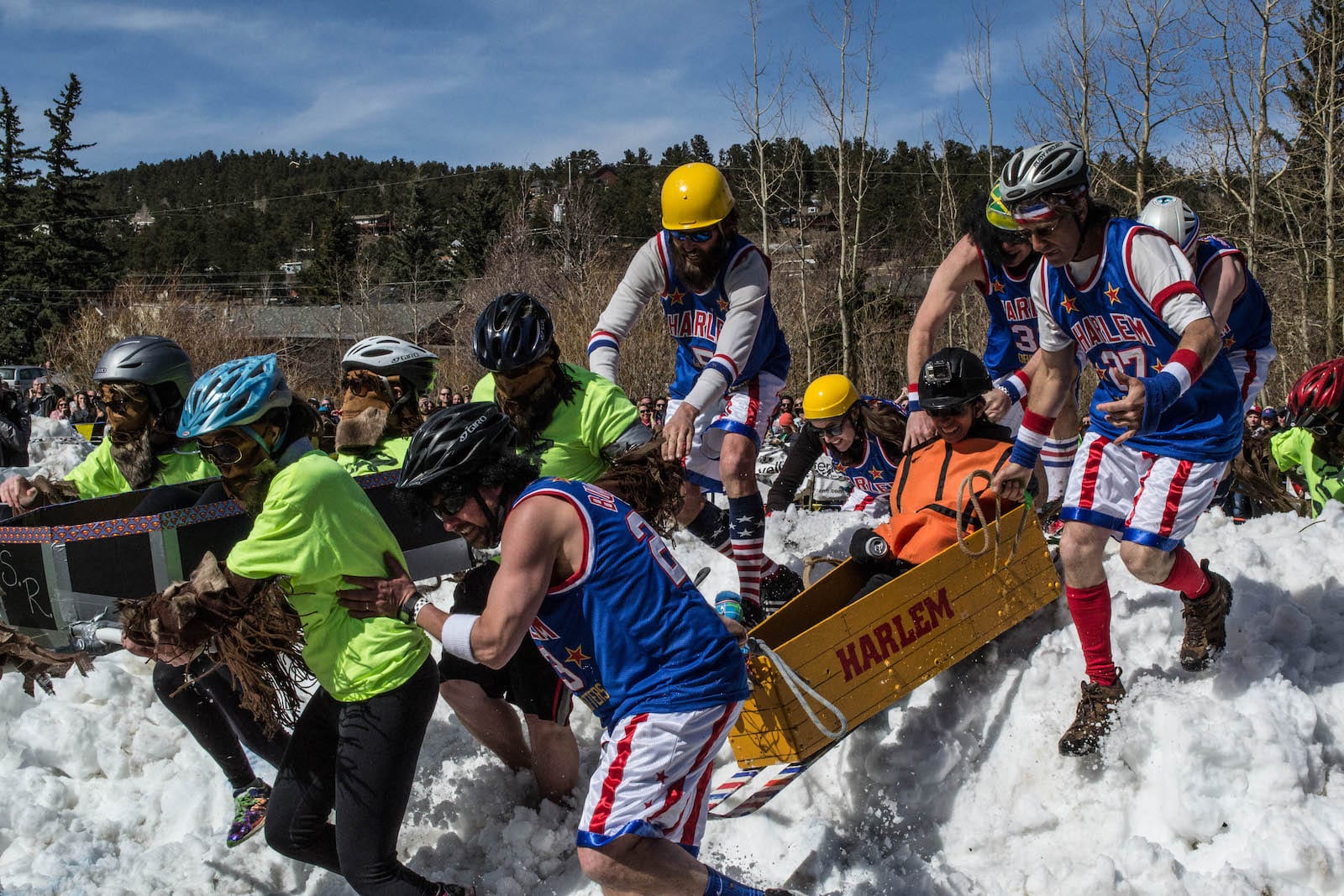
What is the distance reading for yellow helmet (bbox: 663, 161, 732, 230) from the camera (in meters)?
4.62

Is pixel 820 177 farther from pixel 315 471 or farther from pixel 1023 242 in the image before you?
pixel 315 471

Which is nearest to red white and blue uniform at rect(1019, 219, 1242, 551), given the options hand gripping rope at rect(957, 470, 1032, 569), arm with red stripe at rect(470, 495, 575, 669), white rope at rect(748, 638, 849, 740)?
hand gripping rope at rect(957, 470, 1032, 569)

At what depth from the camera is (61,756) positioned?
457 cm

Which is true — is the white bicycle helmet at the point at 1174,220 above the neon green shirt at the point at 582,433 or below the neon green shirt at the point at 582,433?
above

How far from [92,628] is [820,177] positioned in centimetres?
3411

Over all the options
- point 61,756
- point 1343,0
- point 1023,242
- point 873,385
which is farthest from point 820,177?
point 61,756

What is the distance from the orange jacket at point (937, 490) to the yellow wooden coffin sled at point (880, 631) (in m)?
0.22

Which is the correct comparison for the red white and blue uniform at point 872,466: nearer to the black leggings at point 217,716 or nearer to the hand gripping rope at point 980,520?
the hand gripping rope at point 980,520

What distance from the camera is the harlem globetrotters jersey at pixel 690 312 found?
4879mm

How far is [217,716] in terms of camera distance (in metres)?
→ 3.95

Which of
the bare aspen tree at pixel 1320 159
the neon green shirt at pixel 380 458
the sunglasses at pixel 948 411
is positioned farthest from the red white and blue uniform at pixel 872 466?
the bare aspen tree at pixel 1320 159

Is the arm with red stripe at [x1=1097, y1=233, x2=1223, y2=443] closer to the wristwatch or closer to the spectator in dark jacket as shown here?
the wristwatch

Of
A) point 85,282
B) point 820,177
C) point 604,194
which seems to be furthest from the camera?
point 604,194

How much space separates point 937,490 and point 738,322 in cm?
127
